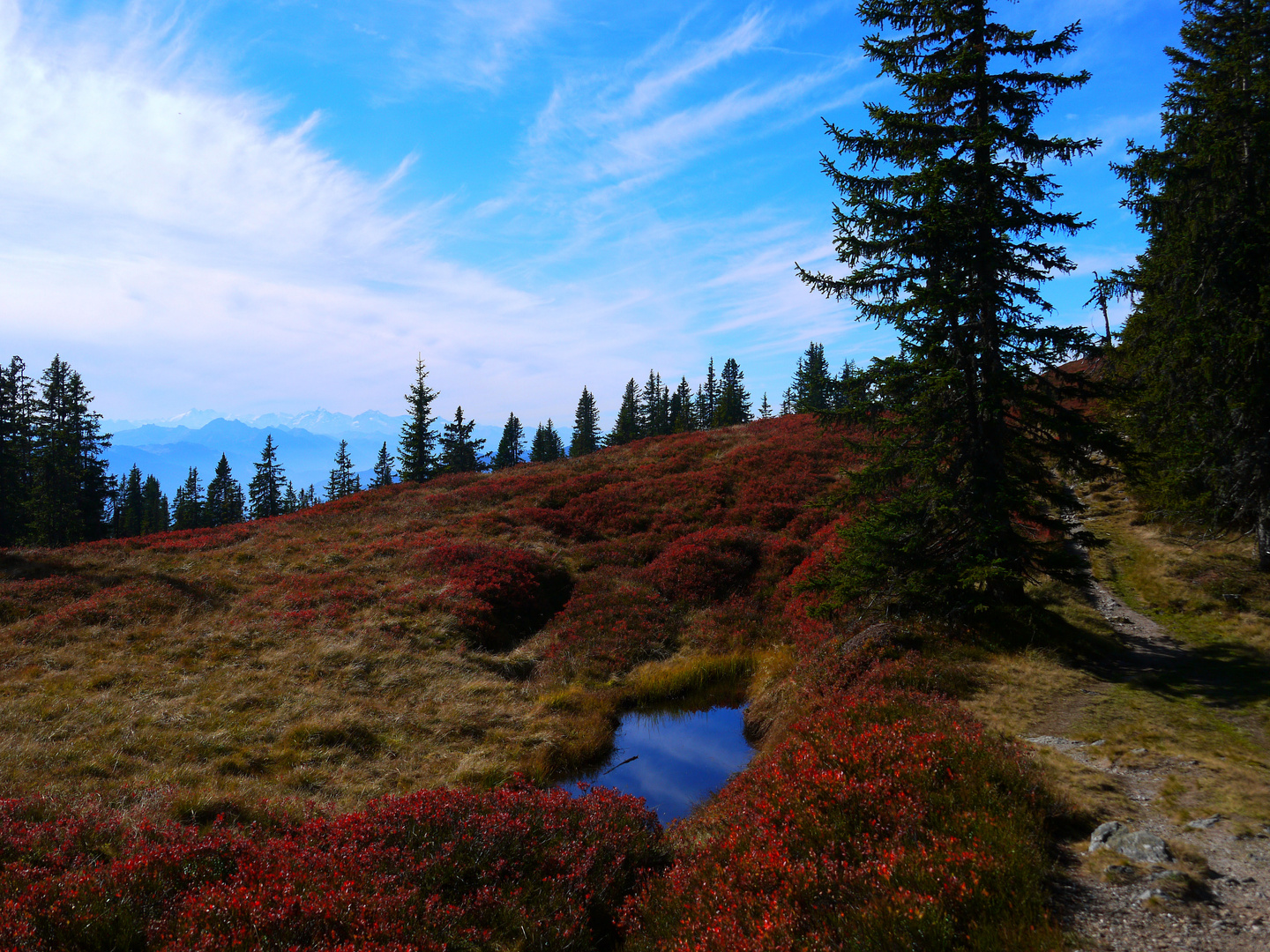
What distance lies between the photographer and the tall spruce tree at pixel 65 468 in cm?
4162

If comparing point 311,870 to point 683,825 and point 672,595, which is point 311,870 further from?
point 672,595

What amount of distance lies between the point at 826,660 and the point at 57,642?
19.1 metres

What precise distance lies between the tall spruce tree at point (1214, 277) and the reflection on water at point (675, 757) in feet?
36.0

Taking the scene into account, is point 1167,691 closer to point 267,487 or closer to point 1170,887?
point 1170,887

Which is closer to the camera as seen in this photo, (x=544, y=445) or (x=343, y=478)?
(x=544, y=445)

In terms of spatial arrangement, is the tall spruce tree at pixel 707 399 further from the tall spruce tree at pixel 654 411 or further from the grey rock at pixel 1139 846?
the grey rock at pixel 1139 846

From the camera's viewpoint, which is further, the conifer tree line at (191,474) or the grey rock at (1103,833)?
the conifer tree line at (191,474)

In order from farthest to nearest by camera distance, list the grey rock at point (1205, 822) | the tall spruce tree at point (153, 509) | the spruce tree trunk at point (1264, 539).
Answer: the tall spruce tree at point (153, 509)
the spruce tree trunk at point (1264, 539)
the grey rock at point (1205, 822)

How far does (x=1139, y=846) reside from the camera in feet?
19.7

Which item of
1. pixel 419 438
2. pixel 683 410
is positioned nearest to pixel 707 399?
pixel 683 410

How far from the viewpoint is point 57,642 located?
580 inches


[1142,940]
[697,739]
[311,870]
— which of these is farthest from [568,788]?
[1142,940]

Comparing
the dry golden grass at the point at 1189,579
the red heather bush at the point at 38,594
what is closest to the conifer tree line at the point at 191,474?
the dry golden grass at the point at 1189,579

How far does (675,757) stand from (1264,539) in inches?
610
